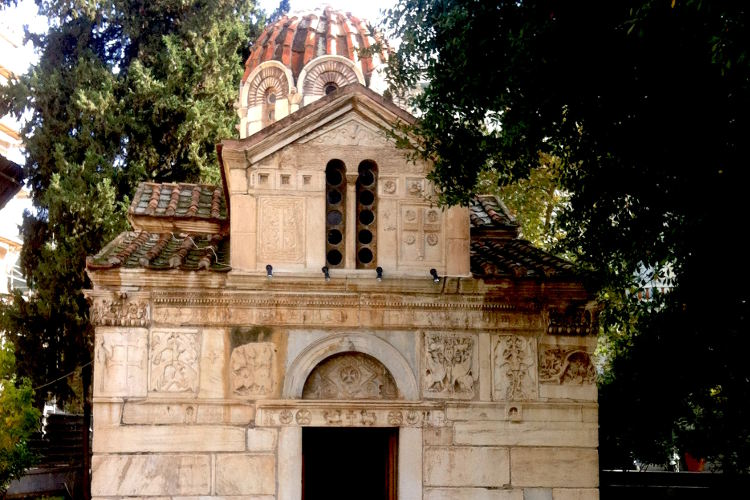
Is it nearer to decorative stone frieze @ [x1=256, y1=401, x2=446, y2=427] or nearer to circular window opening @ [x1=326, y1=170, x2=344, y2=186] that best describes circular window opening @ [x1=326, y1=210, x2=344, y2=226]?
circular window opening @ [x1=326, y1=170, x2=344, y2=186]

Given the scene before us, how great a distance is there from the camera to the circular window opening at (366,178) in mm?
13281

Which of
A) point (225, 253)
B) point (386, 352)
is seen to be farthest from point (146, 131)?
point (386, 352)

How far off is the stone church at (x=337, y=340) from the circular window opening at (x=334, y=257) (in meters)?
0.02

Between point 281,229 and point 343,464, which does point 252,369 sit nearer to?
point 281,229

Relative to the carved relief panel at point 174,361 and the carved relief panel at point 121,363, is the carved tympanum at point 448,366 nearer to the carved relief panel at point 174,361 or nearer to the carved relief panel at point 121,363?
the carved relief panel at point 174,361

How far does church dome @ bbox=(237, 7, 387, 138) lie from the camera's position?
22859 millimetres

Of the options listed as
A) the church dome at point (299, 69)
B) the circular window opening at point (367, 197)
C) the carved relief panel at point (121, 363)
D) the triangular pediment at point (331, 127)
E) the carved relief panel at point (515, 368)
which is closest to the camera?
the carved relief panel at point (121, 363)

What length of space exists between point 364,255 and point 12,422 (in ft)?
30.5

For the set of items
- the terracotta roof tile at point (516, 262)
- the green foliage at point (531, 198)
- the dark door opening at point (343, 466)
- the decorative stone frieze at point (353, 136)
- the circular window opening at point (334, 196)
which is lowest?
the dark door opening at point (343, 466)

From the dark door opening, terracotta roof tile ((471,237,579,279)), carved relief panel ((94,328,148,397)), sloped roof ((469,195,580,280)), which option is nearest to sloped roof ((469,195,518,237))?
sloped roof ((469,195,580,280))

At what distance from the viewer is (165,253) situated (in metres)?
12.9

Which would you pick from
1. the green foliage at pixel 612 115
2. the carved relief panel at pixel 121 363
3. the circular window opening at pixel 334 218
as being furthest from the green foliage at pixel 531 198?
the carved relief panel at pixel 121 363

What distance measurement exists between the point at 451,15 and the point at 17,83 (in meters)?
17.4

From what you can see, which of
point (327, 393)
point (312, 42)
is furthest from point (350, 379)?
point (312, 42)
